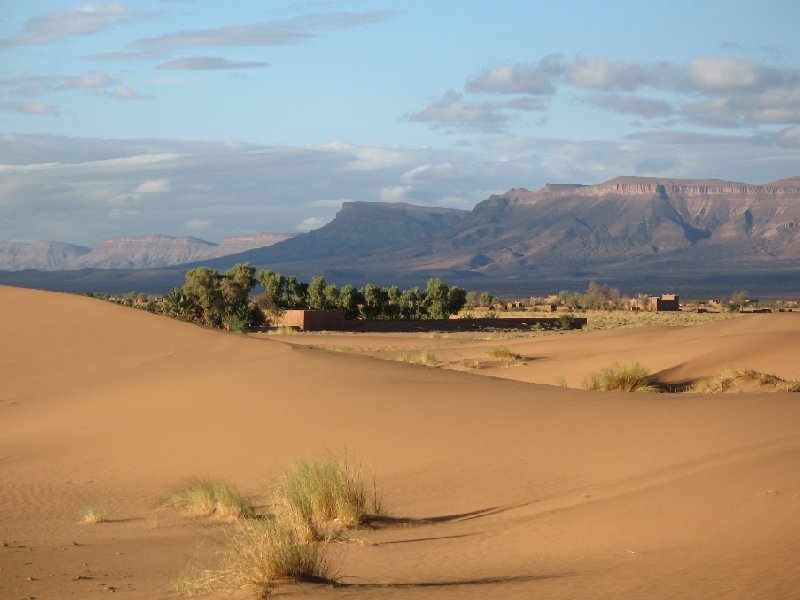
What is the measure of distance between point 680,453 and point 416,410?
561 centimetres

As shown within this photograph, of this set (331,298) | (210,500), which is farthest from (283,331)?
(210,500)

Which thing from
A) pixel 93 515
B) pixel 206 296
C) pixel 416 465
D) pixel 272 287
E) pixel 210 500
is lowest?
pixel 93 515

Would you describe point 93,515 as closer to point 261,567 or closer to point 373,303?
point 261,567

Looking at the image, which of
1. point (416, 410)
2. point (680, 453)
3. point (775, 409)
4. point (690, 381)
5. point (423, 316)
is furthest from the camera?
point (423, 316)

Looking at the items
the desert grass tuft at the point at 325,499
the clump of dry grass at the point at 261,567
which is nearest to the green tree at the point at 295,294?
the desert grass tuft at the point at 325,499

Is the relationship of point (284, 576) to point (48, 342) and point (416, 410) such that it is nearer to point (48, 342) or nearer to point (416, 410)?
point (416, 410)

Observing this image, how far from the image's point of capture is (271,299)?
6334 cm

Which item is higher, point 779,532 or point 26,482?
point 779,532

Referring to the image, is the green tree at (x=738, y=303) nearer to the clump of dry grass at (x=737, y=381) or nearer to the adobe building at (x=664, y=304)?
the adobe building at (x=664, y=304)

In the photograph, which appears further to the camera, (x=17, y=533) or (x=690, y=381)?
(x=690, y=381)

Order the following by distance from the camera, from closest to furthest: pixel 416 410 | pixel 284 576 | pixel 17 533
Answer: pixel 284 576 < pixel 17 533 < pixel 416 410

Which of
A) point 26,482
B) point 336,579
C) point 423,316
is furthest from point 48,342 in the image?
point 423,316

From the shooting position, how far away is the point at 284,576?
809cm

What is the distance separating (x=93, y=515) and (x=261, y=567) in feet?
17.5
